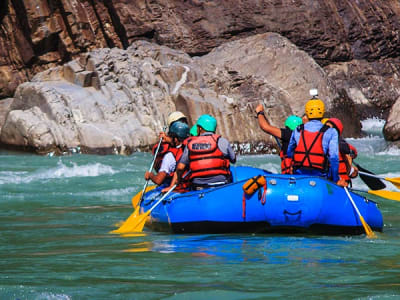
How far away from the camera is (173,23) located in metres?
32.7

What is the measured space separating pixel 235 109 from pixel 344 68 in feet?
53.1

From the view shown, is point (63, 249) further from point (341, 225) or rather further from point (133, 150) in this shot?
point (133, 150)

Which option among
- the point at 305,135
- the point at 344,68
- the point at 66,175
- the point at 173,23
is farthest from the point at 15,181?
the point at 344,68

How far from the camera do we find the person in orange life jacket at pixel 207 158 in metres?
7.29

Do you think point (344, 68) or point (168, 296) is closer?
point (168, 296)

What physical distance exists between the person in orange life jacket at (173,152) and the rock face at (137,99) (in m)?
11.4

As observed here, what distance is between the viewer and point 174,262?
5551 millimetres

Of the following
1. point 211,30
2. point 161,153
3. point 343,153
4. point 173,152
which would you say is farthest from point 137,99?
point 343,153

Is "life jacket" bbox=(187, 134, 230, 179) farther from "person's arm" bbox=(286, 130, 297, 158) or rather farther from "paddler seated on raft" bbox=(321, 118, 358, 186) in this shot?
"paddler seated on raft" bbox=(321, 118, 358, 186)

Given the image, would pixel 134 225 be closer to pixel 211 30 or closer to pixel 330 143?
pixel 330 143

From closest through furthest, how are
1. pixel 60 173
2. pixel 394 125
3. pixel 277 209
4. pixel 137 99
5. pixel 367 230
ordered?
pixel 277 209 → pixel 367 230 → pixel 60 173 → pixel 394 125 → pixel 137 99

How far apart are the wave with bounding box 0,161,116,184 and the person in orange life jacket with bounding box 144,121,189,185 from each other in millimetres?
6053

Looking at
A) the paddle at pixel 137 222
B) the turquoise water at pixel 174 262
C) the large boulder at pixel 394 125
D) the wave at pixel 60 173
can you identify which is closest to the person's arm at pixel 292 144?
the turquoise water at pixel 174 262

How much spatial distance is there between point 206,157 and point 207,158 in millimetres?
21
